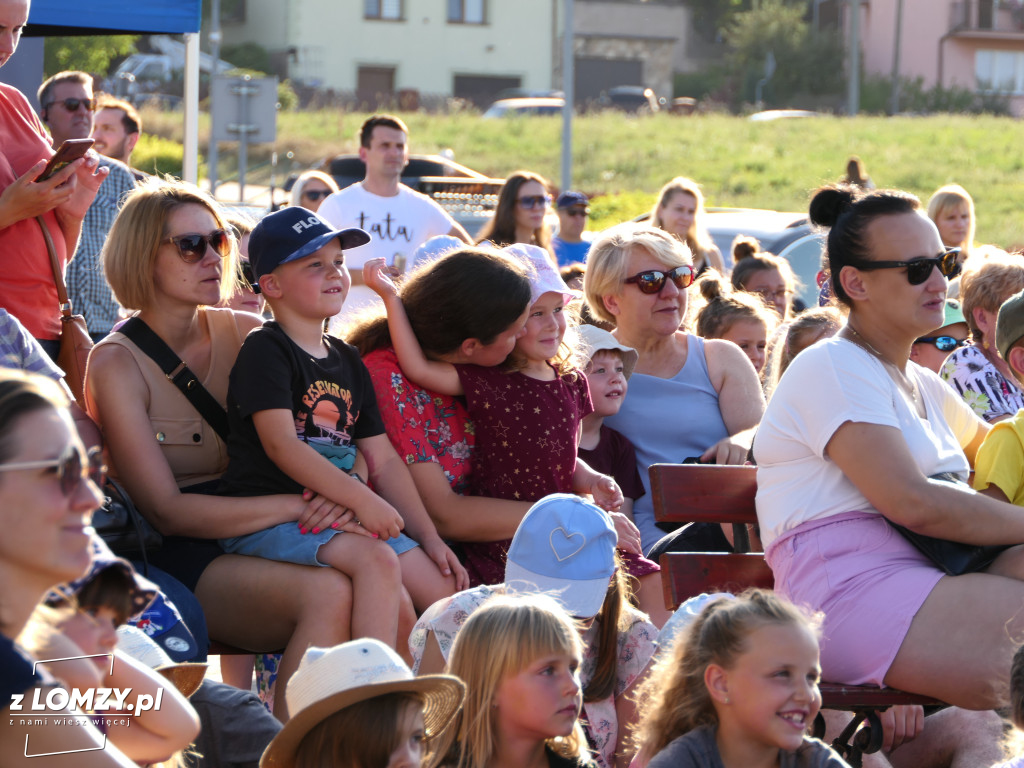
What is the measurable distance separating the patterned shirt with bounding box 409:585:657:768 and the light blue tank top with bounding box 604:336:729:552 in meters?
1.23

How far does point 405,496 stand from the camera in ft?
12.2

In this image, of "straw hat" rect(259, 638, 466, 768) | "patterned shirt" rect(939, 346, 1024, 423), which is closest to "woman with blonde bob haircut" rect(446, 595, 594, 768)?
"straw hat" rect(259, 638, 466, 768)

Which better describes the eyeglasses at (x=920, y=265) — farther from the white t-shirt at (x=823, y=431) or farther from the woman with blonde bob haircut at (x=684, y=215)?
the woman with blonde bob haircut at (x=684, y=215)

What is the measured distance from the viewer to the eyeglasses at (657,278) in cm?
459

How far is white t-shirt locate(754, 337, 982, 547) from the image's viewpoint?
3338mm

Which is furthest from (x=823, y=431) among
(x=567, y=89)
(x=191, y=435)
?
(x=567, y=89)

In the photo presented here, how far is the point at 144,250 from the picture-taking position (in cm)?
367

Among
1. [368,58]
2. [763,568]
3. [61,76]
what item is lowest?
[763,568]

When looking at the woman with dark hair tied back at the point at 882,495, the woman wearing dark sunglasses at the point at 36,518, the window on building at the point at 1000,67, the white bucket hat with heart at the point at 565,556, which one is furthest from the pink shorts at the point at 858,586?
the window on building at the point at 1000,67

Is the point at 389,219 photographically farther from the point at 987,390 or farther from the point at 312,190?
the point at 987,390

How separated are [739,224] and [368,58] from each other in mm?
40379

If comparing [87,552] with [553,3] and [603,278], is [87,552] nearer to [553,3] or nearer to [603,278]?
[603,278]

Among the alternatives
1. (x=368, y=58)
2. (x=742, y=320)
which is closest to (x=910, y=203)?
(x=742, y=320)

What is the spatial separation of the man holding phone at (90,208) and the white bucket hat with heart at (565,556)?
346 cm
